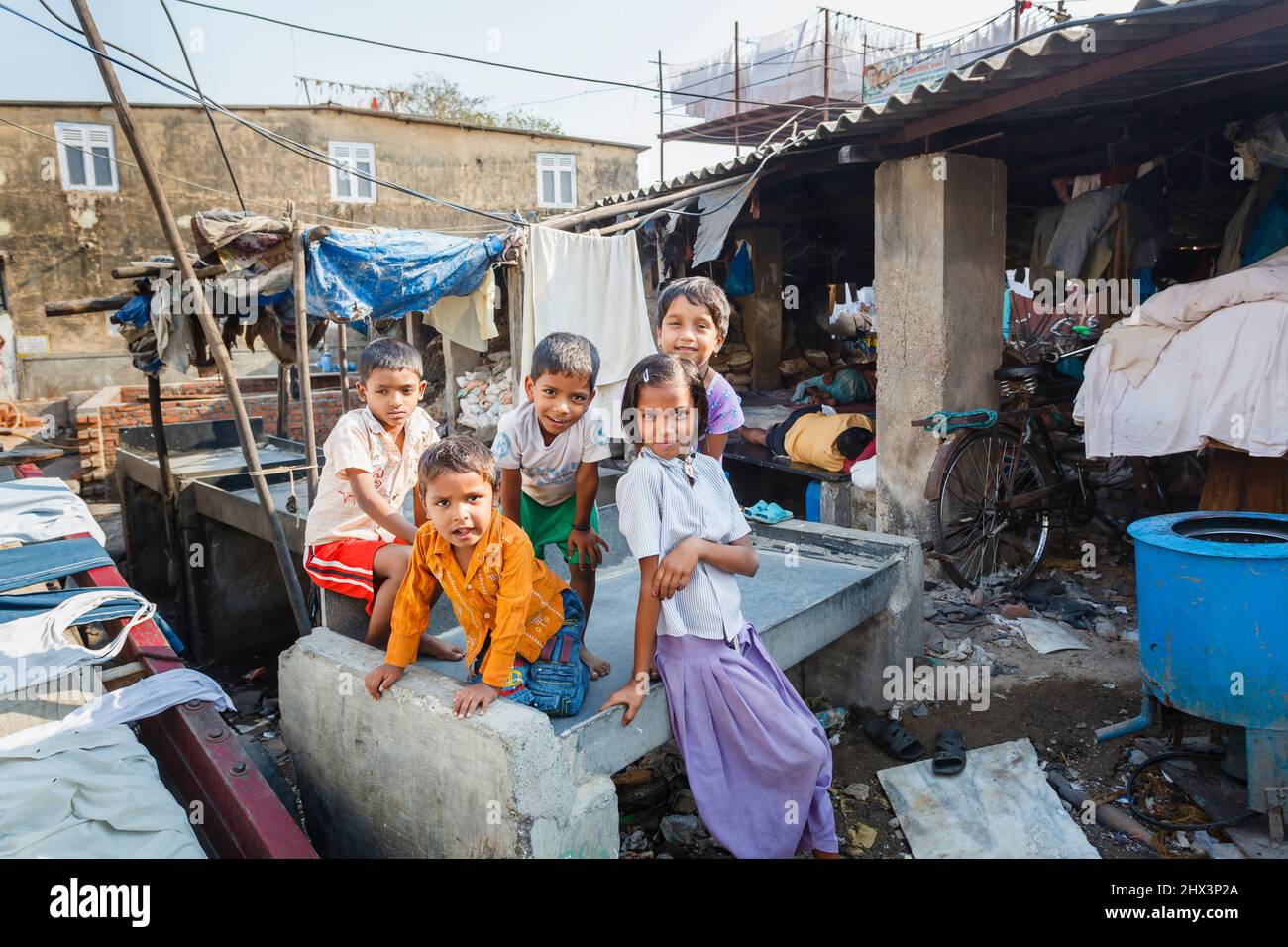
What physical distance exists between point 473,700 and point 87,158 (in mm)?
20179

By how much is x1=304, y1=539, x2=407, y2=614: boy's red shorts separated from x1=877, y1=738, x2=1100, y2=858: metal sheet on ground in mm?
2359

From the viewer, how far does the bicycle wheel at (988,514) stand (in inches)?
225

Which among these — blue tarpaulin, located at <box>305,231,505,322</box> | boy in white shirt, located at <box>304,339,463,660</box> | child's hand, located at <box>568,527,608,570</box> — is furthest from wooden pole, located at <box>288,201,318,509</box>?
child's hand, located at <box>568,527,608,570</box>

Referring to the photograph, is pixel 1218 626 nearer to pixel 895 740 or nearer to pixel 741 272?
pixel 895 740

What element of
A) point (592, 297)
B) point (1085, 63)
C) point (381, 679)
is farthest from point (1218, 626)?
point (592, 297)

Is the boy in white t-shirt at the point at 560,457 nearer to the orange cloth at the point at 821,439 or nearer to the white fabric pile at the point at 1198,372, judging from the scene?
the white fabric pile at the point at 1198,372

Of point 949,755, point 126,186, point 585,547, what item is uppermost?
point 126,186

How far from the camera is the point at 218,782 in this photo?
250 cm

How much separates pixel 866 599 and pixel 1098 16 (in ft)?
9.70

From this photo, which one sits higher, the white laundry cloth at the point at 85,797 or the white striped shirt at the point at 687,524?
the white striped shirt at the point at 687,524

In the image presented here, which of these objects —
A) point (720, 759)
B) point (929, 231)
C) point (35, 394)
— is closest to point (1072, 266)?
point (929, 231)

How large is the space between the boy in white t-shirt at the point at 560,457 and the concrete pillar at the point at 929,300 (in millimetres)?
3771

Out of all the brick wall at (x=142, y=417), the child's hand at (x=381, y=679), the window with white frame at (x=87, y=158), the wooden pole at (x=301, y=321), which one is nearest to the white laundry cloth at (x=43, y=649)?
the child's hand at (x=381, y=679)

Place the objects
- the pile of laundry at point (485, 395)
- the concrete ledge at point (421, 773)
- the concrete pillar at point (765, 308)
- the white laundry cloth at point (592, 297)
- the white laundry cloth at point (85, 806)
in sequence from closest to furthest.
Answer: the white laundry cloth at point (85, 806), the concrete ledge at point (421, 773), the white laundry cloth at point (592, 297), the pile of laundry at point (485, 395), the concrete pillar at point (765, 308)
